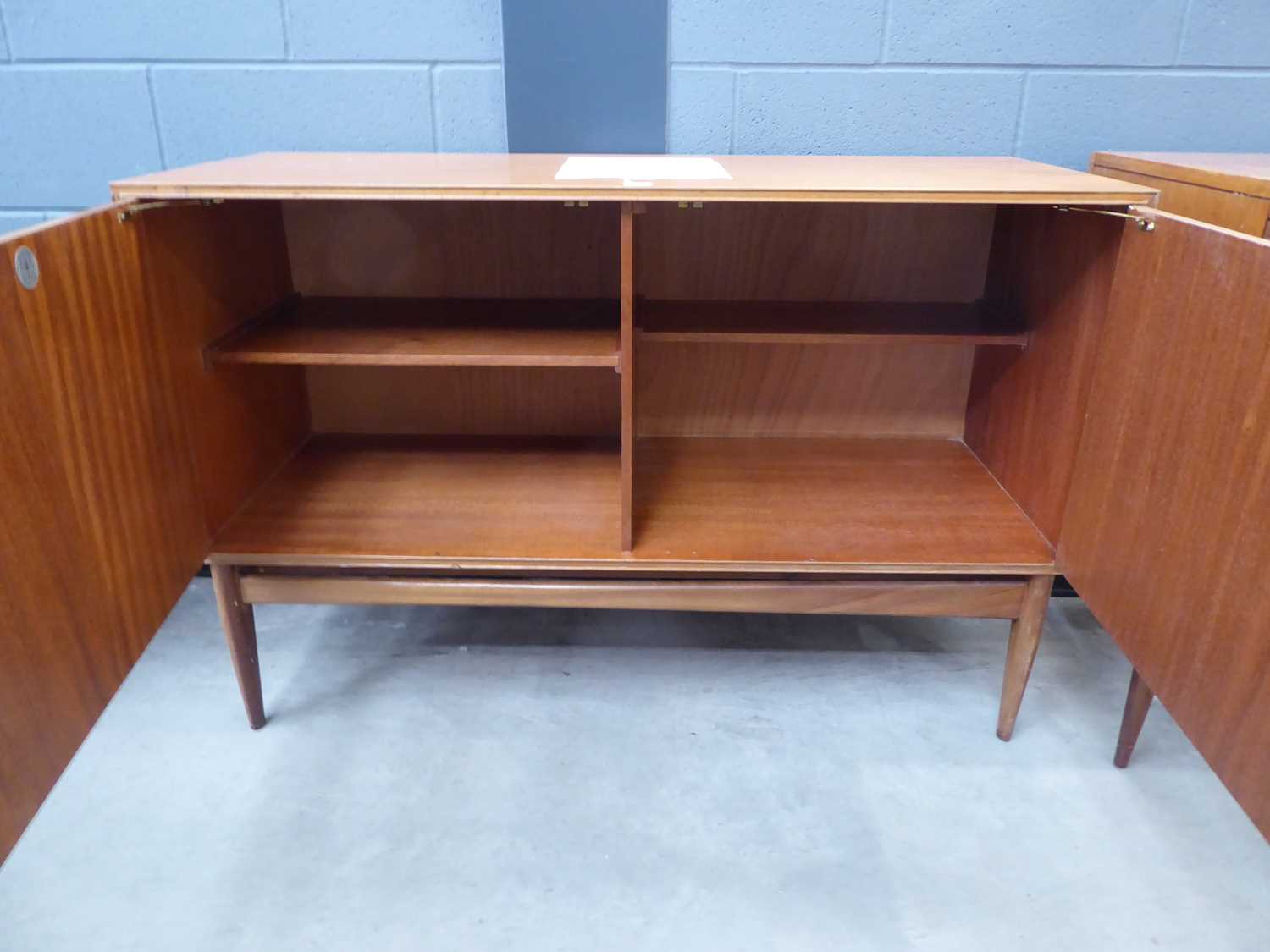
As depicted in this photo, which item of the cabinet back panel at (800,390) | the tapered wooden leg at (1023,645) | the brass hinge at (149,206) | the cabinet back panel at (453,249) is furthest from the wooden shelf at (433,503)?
the tapered wooden leg at (1023,645)

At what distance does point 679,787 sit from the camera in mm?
1351

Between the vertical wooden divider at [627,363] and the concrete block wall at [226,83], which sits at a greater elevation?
the concrete block wall at [226,83]

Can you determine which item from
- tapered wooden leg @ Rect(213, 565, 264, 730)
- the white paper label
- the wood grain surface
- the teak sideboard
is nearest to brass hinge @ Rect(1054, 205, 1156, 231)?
the teak sideboard

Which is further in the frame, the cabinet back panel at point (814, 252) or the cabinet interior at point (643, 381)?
the cabinet back panel at point (814, 252)

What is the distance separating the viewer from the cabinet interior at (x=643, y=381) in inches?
51.0

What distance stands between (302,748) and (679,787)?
620mm

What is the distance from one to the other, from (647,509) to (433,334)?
0.44 metres

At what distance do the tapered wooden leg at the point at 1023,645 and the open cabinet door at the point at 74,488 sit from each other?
1219mm

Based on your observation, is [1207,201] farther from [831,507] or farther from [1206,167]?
[831,507]

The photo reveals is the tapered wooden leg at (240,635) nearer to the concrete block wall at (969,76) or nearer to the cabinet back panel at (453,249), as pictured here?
the cabinet back panel at (453,249)

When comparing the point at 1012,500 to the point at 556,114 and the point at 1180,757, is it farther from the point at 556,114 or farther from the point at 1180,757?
the point at 556,114

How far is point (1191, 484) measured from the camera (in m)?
0.95

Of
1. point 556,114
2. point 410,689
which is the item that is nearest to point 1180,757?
point 410,689

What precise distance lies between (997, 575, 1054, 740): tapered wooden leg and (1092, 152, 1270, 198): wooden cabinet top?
0.59 meters
